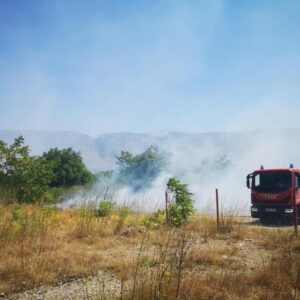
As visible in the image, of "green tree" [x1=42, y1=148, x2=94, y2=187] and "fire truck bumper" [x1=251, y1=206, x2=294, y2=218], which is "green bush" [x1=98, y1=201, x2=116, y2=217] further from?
"green tree" [x1=42, y1=148, x2=94, y2=187]

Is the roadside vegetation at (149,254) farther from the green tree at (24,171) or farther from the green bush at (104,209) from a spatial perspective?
the green tree at (24,171)

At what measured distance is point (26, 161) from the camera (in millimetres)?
19453

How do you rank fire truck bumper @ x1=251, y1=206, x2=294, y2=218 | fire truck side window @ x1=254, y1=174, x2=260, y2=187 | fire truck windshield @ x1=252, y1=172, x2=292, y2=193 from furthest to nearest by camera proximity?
fire truck side window @ x1=254, y1=174, x2=260, y2=187 → fire truck windshield @ x1=252, y1=172, x2=292, y2=193 → fire truck bumper @ x1=251, y1=206, x2=294, y2=218

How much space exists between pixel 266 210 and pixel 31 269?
10150mm

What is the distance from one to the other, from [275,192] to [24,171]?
44.6 feet

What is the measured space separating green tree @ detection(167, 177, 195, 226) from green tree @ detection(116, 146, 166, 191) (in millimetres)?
48091

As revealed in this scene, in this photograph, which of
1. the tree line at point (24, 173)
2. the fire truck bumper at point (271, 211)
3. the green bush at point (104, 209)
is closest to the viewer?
the green bush at point (104, 209)

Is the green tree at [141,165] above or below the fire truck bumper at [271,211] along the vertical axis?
above

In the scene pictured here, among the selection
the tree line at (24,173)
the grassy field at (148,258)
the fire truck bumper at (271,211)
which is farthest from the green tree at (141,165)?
the grassy field at (148,258)

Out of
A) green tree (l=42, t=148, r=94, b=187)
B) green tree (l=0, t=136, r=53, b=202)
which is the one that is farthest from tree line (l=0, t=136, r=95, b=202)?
green tree (l=42, t=148, r=94, b=187)

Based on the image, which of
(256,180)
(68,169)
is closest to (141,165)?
(68,169)

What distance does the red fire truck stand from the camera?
Result: 1266 cm

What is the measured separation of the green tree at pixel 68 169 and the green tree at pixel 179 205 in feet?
103

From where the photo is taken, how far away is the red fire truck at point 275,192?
41.5 feet
